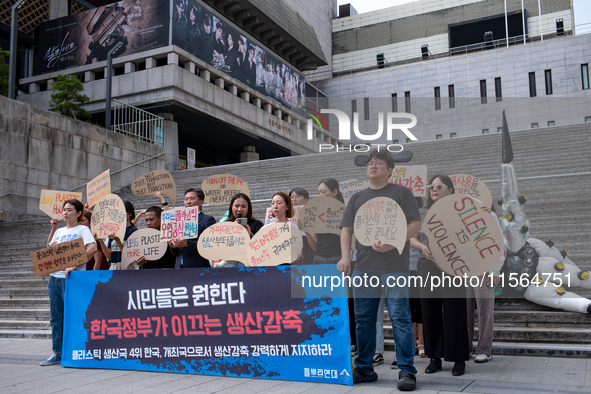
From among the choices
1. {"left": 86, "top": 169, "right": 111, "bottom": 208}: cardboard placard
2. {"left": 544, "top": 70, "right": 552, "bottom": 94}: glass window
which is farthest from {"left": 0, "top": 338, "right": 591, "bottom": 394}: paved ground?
{"left": 544, "top": 70, "right": 552, "bottom": 94}: glass window

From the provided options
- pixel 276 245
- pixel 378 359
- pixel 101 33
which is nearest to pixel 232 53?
pixel 101 33

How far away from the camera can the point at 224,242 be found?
4953mm

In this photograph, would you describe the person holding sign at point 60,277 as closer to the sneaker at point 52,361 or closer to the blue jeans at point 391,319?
the sneaker at point 52,361

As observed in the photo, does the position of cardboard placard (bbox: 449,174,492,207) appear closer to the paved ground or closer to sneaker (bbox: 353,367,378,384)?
the paved ground

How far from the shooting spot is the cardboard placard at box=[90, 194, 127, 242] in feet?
18.2

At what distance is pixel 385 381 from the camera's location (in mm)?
4160

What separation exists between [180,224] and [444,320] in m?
2.69

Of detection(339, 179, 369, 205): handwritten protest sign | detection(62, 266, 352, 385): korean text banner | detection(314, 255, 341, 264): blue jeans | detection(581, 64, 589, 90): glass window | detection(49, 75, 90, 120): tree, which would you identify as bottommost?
detection(62, 266, 352, 385): korean text banner

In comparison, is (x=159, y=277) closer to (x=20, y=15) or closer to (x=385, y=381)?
(x=385, y=381)

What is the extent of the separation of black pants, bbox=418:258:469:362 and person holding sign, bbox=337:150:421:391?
404mm

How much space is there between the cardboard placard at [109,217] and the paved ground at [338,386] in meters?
1.45

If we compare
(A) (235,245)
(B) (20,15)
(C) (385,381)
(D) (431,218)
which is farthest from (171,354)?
(B) (20,15)

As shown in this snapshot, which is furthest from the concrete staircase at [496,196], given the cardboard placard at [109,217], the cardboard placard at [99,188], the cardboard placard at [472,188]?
the cardboard placard at [99,188]

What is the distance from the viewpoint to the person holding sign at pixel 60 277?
536 cm
